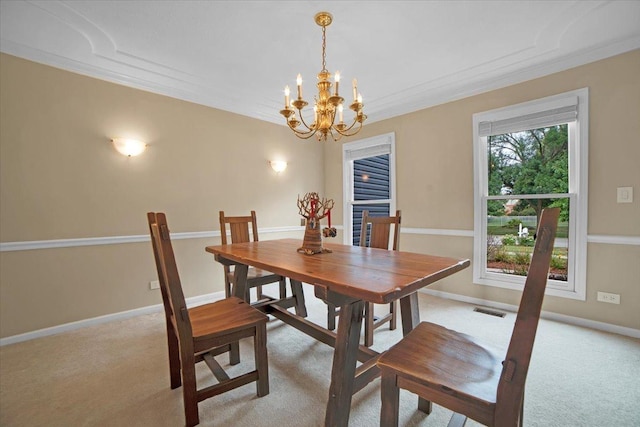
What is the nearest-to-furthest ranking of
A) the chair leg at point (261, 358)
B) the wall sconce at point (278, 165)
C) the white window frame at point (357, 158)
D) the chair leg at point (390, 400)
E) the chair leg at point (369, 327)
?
the chair leg at point (390, 400), the chair leg at point (261, 358), the chair leg at point (369, 327), the white window frame at point (357, 158), the wall sconce at point (278, 165)

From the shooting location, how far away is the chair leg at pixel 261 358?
5.36 ft

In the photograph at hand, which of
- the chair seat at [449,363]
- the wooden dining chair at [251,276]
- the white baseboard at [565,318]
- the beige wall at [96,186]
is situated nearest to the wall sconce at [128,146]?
the beige wall at [96,186]

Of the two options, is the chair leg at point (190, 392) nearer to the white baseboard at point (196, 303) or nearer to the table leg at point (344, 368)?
the table leg at point (344, 368)

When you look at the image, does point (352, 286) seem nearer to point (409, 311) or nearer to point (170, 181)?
point (409, 311)

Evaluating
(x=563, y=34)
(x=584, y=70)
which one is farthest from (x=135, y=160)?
(x=584, y=70)

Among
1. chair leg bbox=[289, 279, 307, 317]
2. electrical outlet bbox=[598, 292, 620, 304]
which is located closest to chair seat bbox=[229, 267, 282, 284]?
chair leg bbox=[289, 279, 307, 317]

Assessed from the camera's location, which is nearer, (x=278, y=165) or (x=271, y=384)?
(x=271, y=384)

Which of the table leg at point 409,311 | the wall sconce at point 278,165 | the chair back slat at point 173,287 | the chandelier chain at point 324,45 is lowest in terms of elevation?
the table leg at point 409,311

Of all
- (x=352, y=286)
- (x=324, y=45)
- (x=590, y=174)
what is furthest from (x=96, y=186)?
(x=590, y=174)

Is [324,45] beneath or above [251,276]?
above

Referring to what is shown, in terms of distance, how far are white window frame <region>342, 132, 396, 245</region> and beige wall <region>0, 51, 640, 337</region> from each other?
0.44ft

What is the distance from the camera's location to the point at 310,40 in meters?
2.38

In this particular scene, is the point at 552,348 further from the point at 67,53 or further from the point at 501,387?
the point at 67,53

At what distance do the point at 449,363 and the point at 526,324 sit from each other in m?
0.40
